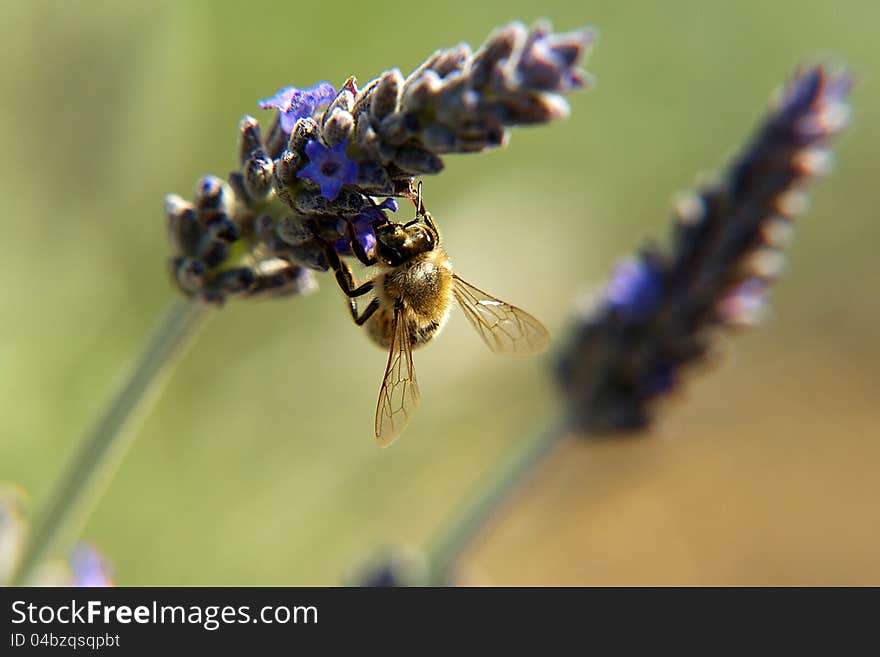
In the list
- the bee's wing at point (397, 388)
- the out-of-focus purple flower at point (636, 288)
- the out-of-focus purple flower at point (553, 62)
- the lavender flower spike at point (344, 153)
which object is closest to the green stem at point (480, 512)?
the out-of-focus purple flower at point (636, 288)

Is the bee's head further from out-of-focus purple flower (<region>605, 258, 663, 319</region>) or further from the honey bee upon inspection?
out-of-focus purple flower (<region>605, 258, 663, 319</region>)

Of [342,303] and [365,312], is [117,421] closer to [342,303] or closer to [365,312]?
[365,312]

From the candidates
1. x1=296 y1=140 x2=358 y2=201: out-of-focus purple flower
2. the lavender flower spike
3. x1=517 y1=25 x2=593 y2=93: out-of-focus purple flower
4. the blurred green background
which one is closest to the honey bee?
the lavender flower spike

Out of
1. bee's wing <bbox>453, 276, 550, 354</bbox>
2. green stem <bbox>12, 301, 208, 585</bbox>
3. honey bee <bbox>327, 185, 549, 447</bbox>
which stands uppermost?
bee's wing <bbox>453, 276, 550, 354</bbox>

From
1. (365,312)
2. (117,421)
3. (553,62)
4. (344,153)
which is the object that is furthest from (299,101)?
(365,312)

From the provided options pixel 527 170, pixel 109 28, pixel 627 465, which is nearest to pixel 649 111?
pixel 527 170

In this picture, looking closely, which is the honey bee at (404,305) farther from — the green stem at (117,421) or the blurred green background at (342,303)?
the blurred green background at (342,303)

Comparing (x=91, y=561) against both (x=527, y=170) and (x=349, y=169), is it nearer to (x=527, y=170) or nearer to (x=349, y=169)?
(x=349, y=169)
